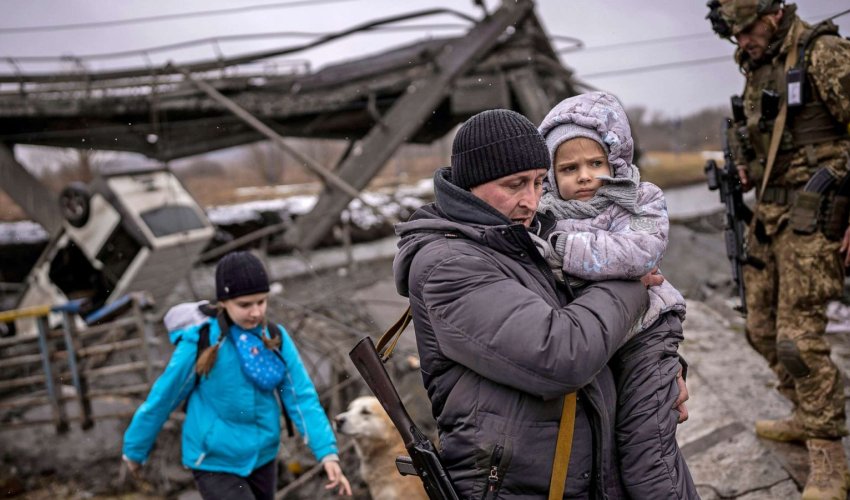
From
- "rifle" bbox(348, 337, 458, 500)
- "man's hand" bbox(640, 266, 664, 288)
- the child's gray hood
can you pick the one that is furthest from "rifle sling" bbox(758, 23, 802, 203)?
"rifle" bbox(348, 337, 458, 500)

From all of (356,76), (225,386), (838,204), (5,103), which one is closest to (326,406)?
(225,386)

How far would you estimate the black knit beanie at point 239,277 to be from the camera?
305 cm

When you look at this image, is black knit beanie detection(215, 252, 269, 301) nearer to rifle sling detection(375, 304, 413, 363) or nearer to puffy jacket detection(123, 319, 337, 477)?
puffy jacket detection(123, 319, 337, 477)

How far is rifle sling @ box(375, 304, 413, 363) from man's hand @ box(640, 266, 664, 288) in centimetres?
67

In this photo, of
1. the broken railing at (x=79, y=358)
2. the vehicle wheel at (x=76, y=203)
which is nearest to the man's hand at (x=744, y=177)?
the broken railing at (x=79, y=358)

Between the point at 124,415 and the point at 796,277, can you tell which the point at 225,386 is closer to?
the point at 796,277

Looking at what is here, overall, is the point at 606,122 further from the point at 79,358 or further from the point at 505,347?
the point at 79,358

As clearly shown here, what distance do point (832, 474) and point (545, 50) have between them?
7.41 meters

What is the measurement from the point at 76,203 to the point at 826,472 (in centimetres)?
1099

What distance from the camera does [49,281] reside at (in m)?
11.3

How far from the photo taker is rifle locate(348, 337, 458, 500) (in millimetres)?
1632

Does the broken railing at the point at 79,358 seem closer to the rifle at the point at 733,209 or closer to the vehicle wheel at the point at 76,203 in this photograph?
the vehicle wheel at the point at 76,203

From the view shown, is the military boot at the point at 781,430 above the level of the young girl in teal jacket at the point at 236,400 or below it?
below

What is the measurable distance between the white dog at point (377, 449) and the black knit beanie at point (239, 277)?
1.22 m
